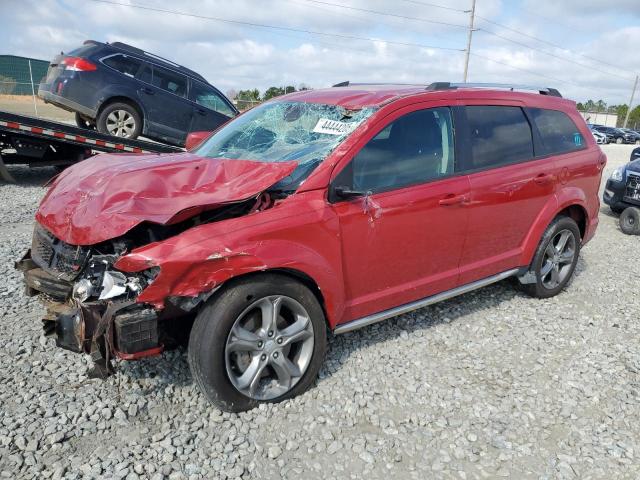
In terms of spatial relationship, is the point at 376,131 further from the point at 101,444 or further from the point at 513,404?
the point at 101,444

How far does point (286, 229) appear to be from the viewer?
2.86m

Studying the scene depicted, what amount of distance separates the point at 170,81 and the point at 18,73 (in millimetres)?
19109

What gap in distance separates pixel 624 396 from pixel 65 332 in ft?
11.1

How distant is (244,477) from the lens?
2.48 metres

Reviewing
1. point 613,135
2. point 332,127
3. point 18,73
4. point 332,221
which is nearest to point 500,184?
point 332,127

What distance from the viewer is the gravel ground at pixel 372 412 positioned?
2.57m

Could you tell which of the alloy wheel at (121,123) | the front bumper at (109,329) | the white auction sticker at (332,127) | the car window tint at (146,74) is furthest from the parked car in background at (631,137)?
the front bumper at (109,329)

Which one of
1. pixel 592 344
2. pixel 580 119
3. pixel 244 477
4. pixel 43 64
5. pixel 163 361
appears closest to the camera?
pixel 244 477

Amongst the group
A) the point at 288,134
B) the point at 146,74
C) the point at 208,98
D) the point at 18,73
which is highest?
the point at 18,73

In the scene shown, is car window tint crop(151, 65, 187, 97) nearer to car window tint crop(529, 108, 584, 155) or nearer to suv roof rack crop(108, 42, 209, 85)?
suv roof rack crop(108, 42, 209, 85)

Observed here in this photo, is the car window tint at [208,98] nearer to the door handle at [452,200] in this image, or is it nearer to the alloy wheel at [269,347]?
the door handle at [452,200]

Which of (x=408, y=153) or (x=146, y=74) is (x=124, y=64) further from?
(x=408, y=153)

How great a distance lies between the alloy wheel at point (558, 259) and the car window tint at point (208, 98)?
762 centimetres

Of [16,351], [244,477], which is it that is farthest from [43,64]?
[244,477]
